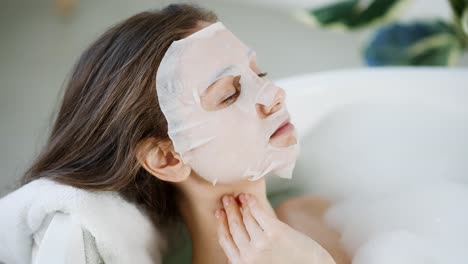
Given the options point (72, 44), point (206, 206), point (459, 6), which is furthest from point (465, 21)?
point (72, 44)

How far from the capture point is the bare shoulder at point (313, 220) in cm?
115

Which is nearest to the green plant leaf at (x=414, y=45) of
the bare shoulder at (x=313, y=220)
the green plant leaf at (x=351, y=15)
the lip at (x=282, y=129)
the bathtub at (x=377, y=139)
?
the green plant leaf at (x=351, y=15)

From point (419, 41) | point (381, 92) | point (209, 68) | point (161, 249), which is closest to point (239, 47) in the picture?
point (209, 68)

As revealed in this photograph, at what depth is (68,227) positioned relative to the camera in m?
0.91

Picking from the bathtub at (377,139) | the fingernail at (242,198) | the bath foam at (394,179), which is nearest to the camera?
the fingernail at (242,198)

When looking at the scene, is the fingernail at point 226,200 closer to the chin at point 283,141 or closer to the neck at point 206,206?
the neck at point 206,206

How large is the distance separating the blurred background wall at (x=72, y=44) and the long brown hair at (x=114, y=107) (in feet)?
3.40

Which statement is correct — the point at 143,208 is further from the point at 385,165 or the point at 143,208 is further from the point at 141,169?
the point at 385,165

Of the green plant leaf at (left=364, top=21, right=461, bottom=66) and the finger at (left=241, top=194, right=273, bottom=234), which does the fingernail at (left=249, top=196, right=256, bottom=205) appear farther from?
the green plant leaf at (left=364, top=21, right=461, bottom=66)

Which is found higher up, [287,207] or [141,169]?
[141,169]

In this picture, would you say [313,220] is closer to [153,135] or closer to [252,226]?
[252,226]

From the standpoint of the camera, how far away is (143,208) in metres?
1.05

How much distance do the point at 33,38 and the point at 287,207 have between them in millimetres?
1494

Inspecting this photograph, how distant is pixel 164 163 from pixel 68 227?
179mm
